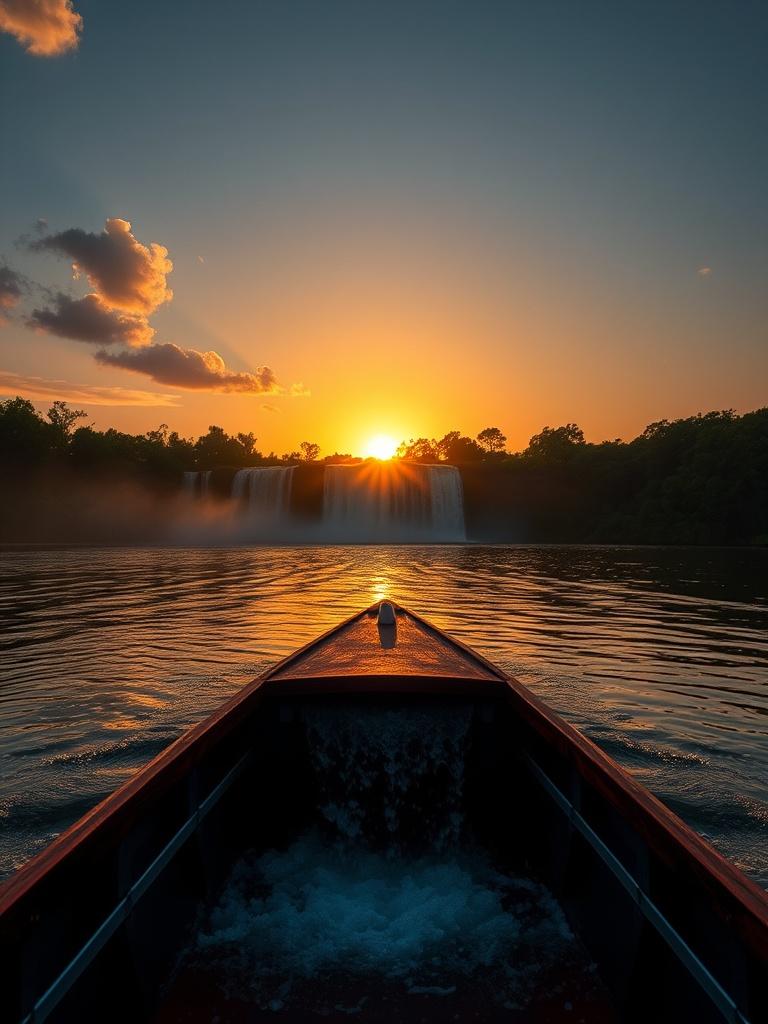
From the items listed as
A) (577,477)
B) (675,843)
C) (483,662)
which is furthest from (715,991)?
(577,477)

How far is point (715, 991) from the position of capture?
2010mm

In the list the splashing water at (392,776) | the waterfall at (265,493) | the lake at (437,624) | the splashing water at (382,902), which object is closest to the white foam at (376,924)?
the splashing water at (382,902)

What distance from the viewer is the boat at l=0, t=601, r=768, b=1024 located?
2021mm

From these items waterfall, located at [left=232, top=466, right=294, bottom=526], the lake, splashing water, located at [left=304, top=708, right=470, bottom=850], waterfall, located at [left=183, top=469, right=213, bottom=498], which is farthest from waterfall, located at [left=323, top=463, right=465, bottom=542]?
splashing water, located at [left=304, top=708, right=470, bottom=850]

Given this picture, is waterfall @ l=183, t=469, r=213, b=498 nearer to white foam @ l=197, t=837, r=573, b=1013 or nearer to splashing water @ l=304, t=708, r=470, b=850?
splashing water @ l=304, t=708, r=470, b=850

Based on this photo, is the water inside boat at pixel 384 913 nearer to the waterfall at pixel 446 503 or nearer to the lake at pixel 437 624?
the lake at pixel 437 624

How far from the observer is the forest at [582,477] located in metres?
64.0

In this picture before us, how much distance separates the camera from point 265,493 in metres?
62.0

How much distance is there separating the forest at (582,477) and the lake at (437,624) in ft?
161

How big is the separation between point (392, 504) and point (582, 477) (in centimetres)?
3082

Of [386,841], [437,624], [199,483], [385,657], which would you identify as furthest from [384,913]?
[199,483]

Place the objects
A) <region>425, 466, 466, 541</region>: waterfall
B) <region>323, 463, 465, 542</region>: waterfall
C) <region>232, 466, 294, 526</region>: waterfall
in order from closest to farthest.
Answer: <region>323, 463, 465, 542</region>: waterfall → <region>425, 466, 466, 541</region>: waterfall → <region>232, 466, 294, 526</region>: waterfall

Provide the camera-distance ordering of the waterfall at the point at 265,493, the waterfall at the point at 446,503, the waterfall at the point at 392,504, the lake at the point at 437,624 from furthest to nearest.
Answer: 1. the waterfall at the point at 265,493
2. the waterfall at the point at 446,503
3. the waterfall at the point at 392,504
4. the lake at the point at 437,624

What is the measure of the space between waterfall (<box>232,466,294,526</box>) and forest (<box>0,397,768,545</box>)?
1928 cm
